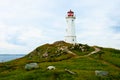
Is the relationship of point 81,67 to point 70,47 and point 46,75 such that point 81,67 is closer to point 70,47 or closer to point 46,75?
point 46,75

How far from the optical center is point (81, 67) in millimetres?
80938

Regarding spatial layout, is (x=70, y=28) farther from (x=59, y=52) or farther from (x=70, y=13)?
(x=59, y=52)

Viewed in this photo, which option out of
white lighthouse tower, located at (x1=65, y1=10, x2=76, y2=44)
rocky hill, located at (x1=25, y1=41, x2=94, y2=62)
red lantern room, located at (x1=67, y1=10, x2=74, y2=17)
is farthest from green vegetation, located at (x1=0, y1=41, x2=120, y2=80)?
red lantern room, located at (x1=67, y1=10, x2=74, y2=17)

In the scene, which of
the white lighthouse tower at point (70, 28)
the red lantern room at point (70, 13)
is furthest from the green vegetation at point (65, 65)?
the red lantern room at point (70, 13)

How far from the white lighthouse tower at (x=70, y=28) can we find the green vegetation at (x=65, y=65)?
6.29 metres

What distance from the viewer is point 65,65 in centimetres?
8281

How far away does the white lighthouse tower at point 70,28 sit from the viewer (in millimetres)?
131000

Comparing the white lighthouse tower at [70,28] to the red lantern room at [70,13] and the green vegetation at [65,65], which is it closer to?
the red lantern room at [70,13]

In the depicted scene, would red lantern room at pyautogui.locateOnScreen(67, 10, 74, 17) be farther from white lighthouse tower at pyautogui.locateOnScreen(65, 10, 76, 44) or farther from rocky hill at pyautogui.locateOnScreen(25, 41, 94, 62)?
rocky hill at pyautogui.locateOnScreen(25, 41, 94, 62)

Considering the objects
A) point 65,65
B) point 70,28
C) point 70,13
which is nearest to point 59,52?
point 70,28

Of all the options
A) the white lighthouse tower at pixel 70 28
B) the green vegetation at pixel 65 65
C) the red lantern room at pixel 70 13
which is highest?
the red lantern room at pixel 70 13

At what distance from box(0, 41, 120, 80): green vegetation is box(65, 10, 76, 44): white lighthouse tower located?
20.6 feet

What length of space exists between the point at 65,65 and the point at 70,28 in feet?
163

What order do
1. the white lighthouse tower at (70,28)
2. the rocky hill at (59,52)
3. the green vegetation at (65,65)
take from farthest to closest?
1. the white lighthouse tower at (70,28)
2. the rocky hill at (59,52)
3. the green vegetation at (65,65)
